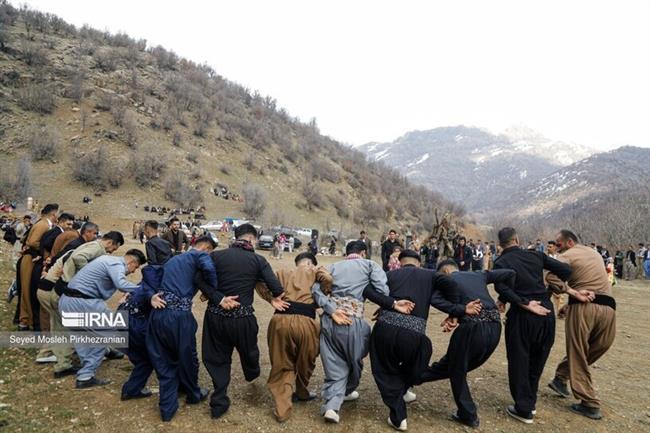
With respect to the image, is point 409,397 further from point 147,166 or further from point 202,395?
point 147,166

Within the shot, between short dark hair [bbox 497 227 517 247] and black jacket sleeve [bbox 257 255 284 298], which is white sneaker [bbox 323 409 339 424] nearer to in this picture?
black jacket sleeve [bbox 257 255 284 298]

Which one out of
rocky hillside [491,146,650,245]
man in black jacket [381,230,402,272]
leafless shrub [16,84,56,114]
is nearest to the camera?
man in black jacket [381,230,402,272]

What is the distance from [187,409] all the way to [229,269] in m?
1.54

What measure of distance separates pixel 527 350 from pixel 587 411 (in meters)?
0.95

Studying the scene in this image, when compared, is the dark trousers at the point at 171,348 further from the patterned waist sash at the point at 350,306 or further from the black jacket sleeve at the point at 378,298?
the black jacket sleeve at the point at 378,298

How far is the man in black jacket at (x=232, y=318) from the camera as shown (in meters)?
4.41

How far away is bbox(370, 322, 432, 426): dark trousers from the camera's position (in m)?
4.25

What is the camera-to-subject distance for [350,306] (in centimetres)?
454

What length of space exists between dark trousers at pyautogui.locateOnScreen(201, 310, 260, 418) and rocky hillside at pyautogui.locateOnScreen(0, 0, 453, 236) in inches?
1156

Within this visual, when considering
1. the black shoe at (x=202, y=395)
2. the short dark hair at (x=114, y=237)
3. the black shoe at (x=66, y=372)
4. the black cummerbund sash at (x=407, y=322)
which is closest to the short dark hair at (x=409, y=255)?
the black cummerbund sash at (x=407, y=322)

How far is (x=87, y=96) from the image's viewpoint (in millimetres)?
41656

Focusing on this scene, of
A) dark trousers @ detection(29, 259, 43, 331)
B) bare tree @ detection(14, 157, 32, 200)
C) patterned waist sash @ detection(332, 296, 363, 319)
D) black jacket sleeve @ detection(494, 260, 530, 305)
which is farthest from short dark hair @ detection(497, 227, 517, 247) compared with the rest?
bare tree @ detection(14, 157, 32, 200)

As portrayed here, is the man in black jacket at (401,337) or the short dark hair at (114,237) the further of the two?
the short dark hair at (114,237)

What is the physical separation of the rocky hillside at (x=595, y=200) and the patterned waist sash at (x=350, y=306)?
32.7 metres
